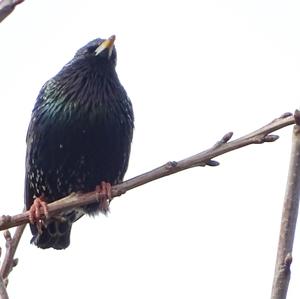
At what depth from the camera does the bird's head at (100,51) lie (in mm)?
5566

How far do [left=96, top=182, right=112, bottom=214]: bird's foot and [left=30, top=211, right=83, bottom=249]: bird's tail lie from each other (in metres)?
0.61

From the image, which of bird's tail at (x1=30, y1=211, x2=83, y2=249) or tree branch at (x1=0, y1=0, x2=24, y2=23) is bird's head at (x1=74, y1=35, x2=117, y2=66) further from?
tree branch at (x1=0, y1=0, x2=24, y2=23)

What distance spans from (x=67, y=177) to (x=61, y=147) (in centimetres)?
22

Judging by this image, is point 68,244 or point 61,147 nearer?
point 61,147

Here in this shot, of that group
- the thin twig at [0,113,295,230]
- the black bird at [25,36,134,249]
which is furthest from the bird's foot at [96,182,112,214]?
the thin twig at [0,113,295,230]

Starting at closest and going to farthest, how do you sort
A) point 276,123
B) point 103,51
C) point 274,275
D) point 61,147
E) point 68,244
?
point 274,275 → point 276,123 → point 61,147 → point 103,51 → point 68,244

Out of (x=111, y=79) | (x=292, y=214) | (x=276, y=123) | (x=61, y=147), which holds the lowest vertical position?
(x=292, y=214)

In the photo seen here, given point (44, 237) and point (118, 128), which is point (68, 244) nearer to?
point (44, 237)

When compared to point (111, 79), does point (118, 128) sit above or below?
below

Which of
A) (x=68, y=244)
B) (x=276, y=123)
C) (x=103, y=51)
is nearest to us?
(x=276, y=123)

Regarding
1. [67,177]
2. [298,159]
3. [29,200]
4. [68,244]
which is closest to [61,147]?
[67,177]

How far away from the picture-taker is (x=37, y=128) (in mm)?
5418

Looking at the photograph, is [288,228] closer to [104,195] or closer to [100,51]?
[104,195]

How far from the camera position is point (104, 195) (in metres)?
4.96
